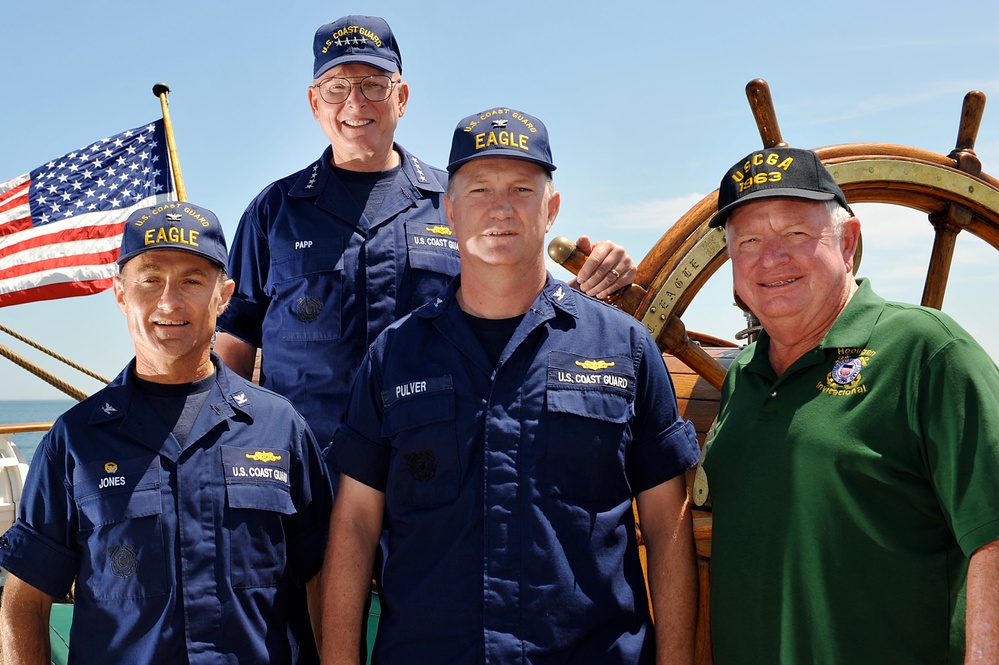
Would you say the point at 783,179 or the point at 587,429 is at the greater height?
the point at 783,179

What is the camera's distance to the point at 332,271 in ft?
7.92

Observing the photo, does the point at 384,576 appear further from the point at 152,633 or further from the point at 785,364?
the point at 785,364

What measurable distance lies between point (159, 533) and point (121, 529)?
0.08 meters

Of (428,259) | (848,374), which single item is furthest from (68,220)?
(848,374)

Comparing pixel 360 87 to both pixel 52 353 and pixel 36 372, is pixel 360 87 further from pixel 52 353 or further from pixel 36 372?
pixel 52 353

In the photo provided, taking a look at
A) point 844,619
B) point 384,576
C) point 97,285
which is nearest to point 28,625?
point 384,576

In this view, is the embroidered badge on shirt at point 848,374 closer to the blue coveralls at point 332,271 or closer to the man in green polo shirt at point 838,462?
the man in green polo shirt at point 838,462

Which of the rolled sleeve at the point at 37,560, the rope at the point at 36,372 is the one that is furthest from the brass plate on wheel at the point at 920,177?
the rope at the point at 36,372

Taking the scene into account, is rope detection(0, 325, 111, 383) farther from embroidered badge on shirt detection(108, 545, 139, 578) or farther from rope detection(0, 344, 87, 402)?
embroidered badge on shirt detection(108, 545, 139, 578)

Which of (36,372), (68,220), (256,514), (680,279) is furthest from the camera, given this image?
(36,372)

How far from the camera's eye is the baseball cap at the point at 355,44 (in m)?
2.46

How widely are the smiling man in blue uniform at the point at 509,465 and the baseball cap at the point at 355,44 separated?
726 millimetres

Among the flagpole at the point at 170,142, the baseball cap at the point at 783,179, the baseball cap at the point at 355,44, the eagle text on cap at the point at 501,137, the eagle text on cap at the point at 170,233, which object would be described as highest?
the flagpole at the point at 170,142

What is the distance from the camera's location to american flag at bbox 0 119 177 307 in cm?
595
